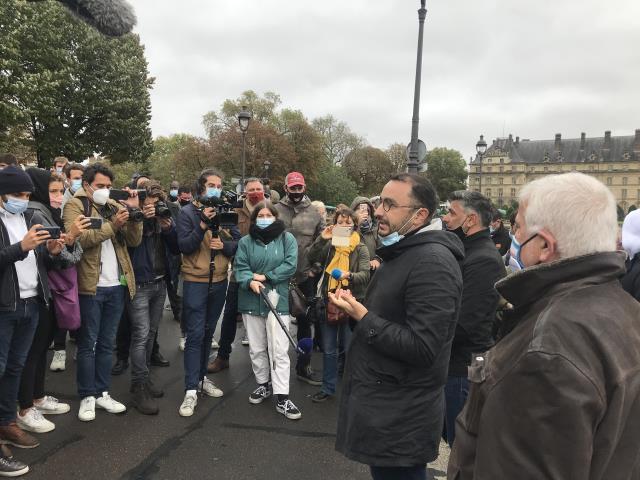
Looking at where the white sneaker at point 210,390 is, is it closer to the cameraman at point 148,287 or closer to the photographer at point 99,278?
the cameraman at point 148,287

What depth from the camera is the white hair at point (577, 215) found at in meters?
1.39

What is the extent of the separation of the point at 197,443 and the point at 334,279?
6.55 ft

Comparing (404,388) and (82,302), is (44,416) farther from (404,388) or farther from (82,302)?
(404,388)

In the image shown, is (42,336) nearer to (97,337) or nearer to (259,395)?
(97,337)

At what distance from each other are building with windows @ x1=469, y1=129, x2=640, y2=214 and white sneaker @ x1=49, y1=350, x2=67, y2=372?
94670 mm

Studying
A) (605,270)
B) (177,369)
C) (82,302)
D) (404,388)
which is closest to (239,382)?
(177,369)

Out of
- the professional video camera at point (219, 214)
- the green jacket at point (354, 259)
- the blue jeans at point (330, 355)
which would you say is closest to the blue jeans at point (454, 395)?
the blue jeans at point (330, 355)

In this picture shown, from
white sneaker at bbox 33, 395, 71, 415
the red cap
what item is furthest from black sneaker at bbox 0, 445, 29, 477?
the red cap

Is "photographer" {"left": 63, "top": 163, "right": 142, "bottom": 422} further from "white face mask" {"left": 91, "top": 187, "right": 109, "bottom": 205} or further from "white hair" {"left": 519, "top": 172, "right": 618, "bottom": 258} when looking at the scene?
"white hair" {"left": 519, "top": 172, "right": 618, "bottom": 258}

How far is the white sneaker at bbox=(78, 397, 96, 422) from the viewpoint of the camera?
4.15m

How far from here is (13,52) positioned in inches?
677

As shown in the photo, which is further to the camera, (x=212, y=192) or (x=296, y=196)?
(x=296, y=196)

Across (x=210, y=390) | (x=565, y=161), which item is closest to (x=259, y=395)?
(x=210, y=390)

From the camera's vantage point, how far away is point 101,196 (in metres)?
4.20
